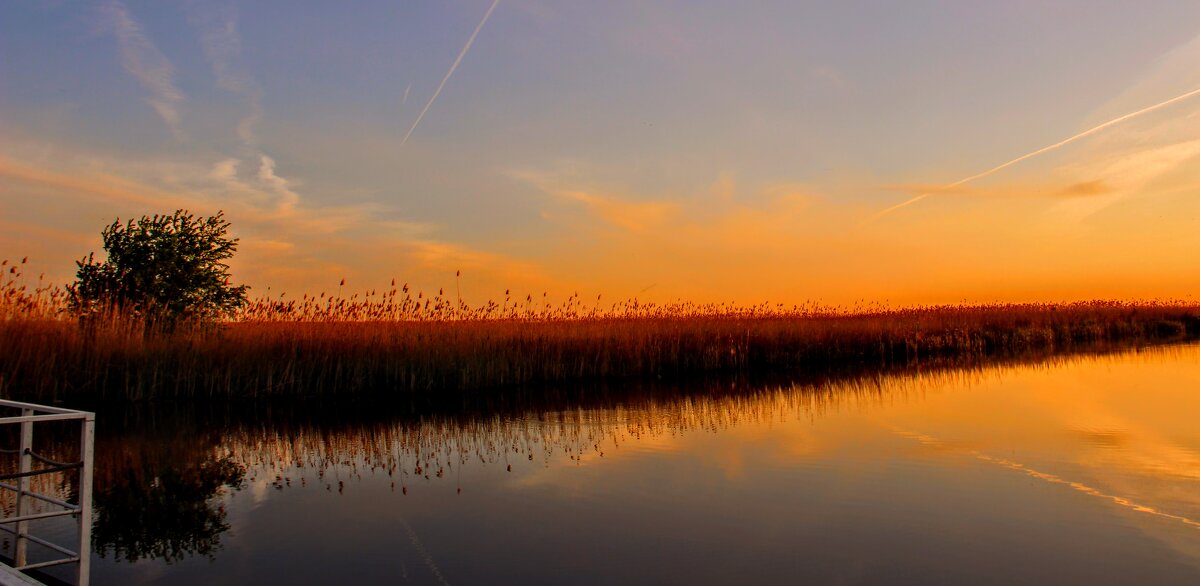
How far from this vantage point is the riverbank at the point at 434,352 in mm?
11484

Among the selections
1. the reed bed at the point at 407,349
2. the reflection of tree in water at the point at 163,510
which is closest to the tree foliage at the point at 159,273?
the reed bed at the point at 407,349

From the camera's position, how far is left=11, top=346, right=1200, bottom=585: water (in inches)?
169

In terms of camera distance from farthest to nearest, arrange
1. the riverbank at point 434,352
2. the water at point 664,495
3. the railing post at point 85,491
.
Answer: the riverbank at point 434,352 < the water at point 664,495 < the railing post at point 85,491

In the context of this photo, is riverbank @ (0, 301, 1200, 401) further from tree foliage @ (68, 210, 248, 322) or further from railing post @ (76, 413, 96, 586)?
railing post @ (76, 413, 96, 586)

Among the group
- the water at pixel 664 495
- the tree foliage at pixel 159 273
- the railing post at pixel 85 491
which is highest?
the tree foliage at pixel 159 273

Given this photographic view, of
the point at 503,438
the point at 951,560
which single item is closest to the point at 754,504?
the point at 951,560

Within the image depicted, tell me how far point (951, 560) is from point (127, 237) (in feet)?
49.3

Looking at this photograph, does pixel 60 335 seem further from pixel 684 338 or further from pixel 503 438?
pixel 684 338

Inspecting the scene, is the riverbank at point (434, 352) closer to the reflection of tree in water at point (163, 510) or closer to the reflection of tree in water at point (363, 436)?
the reflection of tree in water at point (363, 436)

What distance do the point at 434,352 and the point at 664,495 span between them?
8709 millimetres

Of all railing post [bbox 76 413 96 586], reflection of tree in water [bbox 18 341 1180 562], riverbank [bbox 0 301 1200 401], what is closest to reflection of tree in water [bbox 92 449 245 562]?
reflection of tree in water [bbox 18 341 1180 562]

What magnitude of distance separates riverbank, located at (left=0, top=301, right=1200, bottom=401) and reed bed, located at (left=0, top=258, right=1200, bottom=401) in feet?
0.08

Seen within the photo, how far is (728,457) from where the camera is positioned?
7.21 m

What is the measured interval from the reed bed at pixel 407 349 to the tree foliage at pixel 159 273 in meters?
0.46
